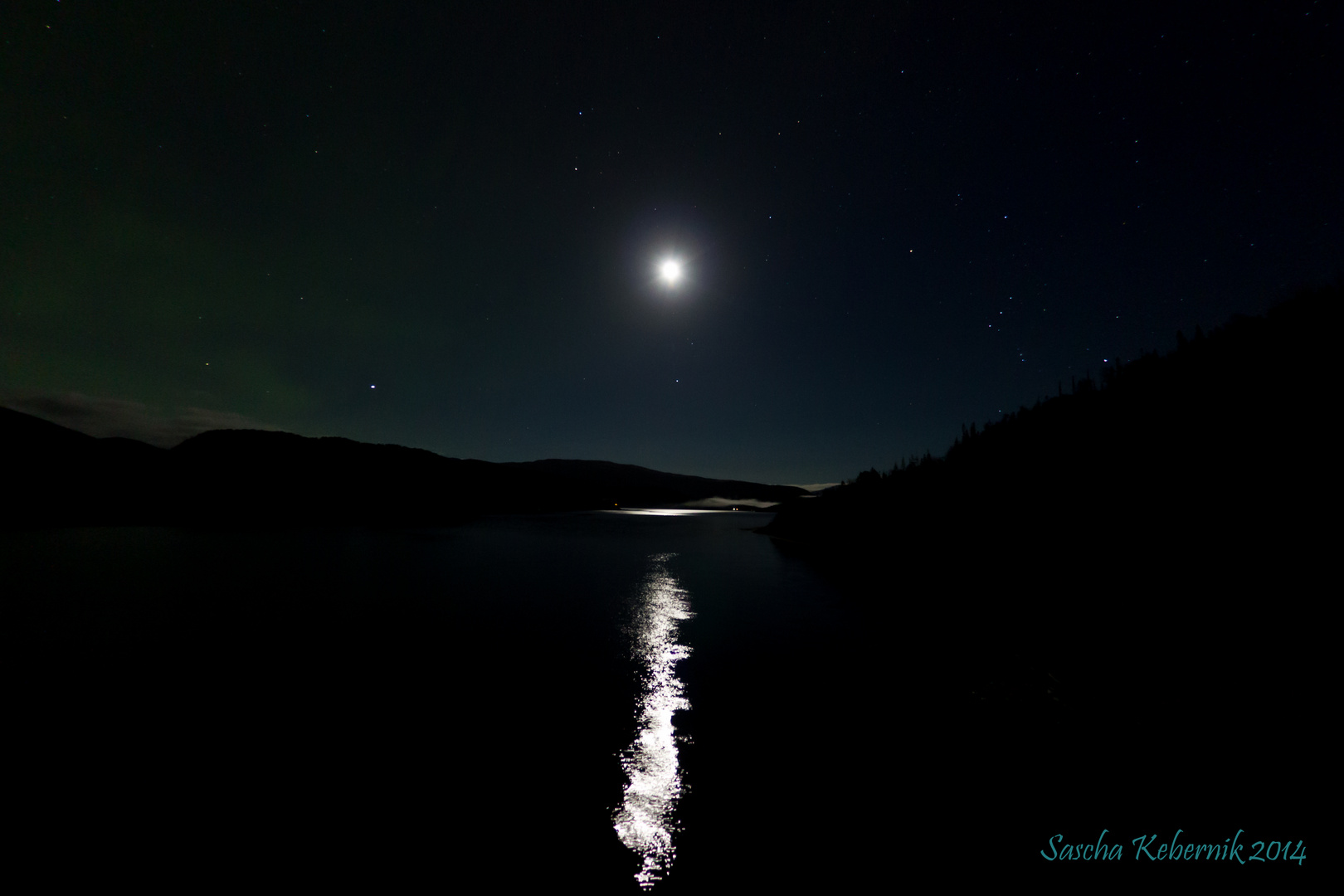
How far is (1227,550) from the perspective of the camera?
14.7 meters

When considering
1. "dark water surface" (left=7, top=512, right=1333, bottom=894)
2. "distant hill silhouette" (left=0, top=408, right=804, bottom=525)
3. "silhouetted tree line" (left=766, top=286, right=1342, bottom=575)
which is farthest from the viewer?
"distant hill silhouette" (left=0, top=408, right=804, bottom=525)

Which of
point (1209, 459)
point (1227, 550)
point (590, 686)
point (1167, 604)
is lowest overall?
point (590, 686)

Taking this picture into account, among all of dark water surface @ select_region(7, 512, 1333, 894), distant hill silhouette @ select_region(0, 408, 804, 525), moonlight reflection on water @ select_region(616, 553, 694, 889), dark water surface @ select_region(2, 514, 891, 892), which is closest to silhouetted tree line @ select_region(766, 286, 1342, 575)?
dark water surface @ select_region(7, 512, 1333, 894)

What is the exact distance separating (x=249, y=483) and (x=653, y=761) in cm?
16594

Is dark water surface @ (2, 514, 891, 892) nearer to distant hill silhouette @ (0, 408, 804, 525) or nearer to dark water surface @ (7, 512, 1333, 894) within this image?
dark water surface @ (7, 512, 1333, 894)

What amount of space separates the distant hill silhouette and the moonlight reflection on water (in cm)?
8014

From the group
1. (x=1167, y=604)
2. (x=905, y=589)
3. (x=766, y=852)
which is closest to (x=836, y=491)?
(x=905, y=589)

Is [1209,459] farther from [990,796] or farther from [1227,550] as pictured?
[990,796]

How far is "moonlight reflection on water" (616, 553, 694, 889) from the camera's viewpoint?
20.4 ft

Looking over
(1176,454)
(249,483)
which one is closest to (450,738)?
(1176,454)

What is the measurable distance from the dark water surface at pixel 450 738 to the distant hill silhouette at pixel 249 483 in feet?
238

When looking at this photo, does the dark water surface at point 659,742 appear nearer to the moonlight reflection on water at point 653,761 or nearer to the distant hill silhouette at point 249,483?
the moonlight reflection on water at point 653,761

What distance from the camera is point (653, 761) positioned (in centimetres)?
844

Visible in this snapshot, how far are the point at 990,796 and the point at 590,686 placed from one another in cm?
871
